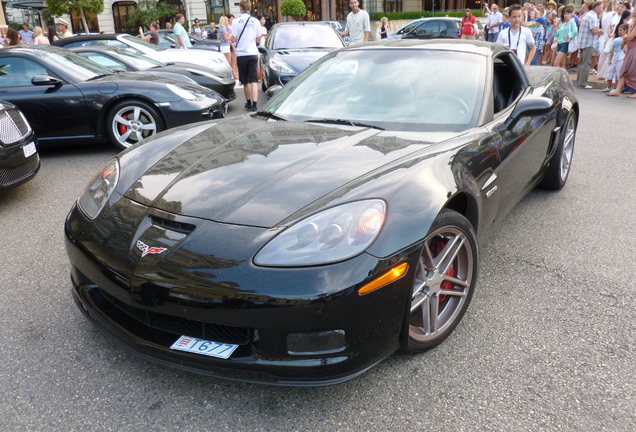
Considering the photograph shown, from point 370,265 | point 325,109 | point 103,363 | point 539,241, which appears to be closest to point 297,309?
point 370,265

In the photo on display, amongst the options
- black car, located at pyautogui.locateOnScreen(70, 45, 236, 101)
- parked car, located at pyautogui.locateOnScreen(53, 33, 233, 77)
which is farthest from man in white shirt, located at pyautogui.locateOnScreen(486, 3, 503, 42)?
black car, located at pyautogui.locateOnScreen(70, 45, 236, 101)

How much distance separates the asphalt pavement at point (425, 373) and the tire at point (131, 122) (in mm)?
2988

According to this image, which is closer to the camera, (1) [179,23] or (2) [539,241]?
A: (2) [539,241]

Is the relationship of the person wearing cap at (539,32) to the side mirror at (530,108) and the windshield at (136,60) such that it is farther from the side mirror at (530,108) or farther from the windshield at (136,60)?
the side mirror at (530,108)

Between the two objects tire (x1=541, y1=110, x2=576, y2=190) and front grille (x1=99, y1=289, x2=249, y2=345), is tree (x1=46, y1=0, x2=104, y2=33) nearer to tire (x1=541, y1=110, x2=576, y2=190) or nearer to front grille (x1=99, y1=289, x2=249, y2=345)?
tire (x1=541, y1=110, x2=576, y2=190)

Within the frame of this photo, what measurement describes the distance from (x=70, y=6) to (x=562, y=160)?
32.3m

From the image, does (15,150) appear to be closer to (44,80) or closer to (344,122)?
(44,80)

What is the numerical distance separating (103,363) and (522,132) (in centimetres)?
265

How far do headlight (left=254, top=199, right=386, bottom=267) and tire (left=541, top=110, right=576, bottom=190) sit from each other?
9.06 ft

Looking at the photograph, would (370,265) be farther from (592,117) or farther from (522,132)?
(592,117)

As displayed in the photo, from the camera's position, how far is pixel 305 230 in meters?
2.01

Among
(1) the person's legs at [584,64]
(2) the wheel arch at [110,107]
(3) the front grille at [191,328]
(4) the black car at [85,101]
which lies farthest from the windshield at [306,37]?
(3) the front grille at [191,328]

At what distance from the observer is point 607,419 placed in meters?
1.97

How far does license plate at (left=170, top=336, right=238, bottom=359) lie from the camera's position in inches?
76.4
